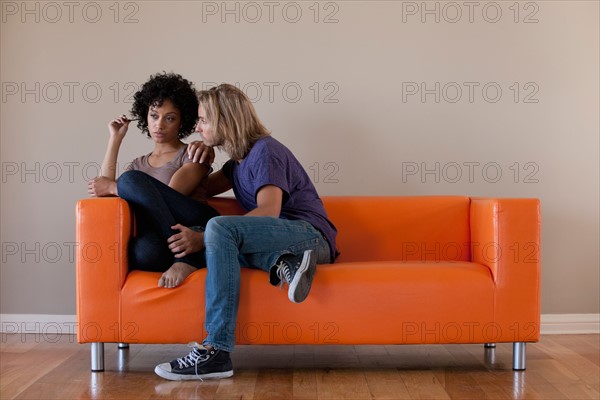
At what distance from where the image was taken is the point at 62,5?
3805mm

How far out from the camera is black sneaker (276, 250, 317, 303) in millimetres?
2656

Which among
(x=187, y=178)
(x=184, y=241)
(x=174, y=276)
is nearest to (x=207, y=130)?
(x=187, y=178)

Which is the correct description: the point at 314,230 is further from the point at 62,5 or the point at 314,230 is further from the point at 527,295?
the point at 62,5

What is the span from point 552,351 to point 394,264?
0.95 meters

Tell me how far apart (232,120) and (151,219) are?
0.50 m

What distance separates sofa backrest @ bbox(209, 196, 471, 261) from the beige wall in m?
0.42

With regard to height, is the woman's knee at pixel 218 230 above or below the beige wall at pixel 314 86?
below

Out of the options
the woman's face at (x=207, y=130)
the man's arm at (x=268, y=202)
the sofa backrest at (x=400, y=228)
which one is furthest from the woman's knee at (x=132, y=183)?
the sofa backrest at (x=400, y=228)

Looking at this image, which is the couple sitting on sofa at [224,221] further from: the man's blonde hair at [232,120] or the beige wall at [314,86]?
the beige wall at [314,86]

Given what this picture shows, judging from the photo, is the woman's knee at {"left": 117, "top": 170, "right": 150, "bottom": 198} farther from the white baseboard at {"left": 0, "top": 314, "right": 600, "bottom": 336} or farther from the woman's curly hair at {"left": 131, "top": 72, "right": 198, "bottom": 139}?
the white baseboard at {"left": 0, "top": 314, "right": 600, "bottom": 336}

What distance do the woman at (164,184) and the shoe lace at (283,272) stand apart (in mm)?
346

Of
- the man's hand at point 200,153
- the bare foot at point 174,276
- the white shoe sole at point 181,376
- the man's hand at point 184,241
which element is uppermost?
the man's hand at point 200,153

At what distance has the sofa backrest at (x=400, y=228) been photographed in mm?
3381

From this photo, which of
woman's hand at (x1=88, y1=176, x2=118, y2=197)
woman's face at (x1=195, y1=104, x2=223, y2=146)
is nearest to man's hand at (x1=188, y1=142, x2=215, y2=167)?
woman's face at (x1=195, y1=104, x2=223, y2=146)
